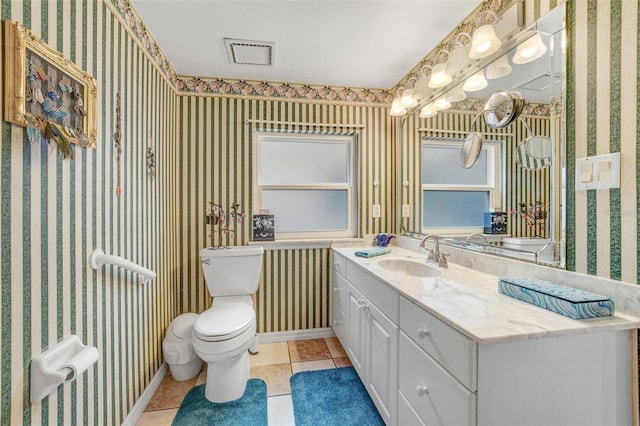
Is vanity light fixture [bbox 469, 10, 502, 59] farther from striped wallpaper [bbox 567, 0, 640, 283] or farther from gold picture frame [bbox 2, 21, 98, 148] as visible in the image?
gold picture frame [bbox 2, 21, 98, 148]

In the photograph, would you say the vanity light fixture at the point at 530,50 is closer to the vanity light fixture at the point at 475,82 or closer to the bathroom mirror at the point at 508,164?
the bathroom mirror at the point at 508,164

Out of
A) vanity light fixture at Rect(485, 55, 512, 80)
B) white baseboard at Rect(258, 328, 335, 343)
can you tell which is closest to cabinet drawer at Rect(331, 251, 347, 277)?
white baseboard at Rect(258, 328, 335, 343)

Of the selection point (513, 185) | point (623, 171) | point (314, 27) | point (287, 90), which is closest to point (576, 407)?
point (623, 171)

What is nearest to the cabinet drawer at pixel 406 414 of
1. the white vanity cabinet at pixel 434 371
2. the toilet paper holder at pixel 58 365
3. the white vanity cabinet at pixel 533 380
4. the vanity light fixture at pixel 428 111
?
the white vanity cabinet at pixel 434 371

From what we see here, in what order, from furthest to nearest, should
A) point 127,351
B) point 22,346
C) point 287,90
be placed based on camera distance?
point 287,90
point 127,351
point 22,346

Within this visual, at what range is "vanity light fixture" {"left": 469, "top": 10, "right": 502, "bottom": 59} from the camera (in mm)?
1398

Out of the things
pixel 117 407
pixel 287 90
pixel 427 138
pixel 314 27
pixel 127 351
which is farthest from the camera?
pixel 287 90

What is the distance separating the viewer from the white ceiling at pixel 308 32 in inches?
59.5

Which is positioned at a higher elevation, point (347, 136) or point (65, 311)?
point (347, 136)

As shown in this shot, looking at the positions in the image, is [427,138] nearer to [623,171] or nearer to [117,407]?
[623,171]

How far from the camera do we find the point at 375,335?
1.50 meters

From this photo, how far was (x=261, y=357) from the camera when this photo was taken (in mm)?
2182

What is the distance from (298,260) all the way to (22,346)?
5.83 feet

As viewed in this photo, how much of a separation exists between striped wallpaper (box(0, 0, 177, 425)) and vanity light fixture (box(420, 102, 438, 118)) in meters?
1.93
